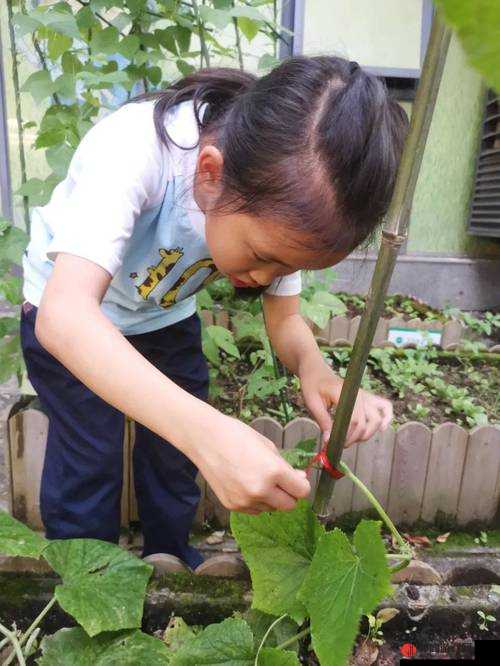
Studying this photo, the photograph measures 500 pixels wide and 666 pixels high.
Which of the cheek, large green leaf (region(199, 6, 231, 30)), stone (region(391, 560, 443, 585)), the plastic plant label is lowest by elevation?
stone (region(391, 560, 443, 585))

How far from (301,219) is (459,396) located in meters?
1.23

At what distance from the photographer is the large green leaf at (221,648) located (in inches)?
31.4

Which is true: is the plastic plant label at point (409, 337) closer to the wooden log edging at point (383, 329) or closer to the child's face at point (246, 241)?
the wooden log edging at point (383, 329)

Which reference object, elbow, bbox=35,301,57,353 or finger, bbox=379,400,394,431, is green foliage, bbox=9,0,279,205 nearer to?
elbow, bbox=35,301,57,353

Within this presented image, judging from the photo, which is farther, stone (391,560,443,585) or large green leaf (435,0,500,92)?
stone (391,560,443,585)

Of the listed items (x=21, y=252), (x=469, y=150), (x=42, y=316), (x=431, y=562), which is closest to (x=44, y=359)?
(x=21, y=252)

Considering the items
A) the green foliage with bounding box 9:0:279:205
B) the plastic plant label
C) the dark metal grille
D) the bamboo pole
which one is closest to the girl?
the bamboo pole

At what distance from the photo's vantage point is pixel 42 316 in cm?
68

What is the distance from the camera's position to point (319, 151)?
74 cm

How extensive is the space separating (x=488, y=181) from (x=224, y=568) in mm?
2600

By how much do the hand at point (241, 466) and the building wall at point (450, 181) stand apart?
2.74 m

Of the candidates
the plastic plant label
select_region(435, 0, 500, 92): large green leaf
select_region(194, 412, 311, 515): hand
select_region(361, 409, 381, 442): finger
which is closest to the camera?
select_region(435, 0, 500, 92): large green leaf

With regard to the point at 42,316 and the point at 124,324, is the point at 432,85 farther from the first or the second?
the point at 124,324

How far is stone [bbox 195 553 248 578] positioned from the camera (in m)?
1.01
